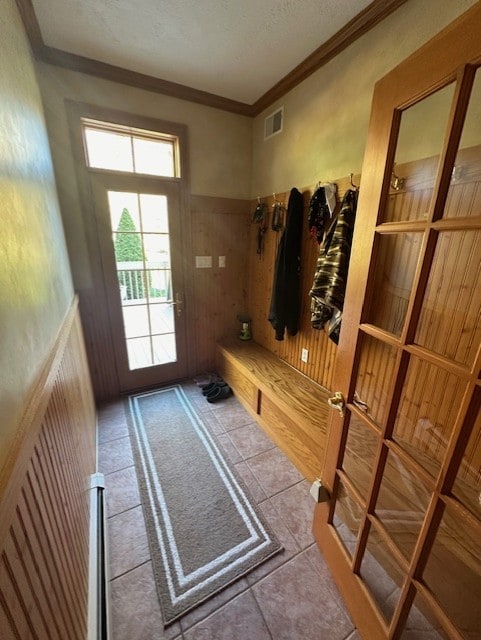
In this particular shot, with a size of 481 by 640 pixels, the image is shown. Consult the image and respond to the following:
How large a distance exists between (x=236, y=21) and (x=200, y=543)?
2930 millimetres

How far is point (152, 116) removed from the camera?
7.11 ft

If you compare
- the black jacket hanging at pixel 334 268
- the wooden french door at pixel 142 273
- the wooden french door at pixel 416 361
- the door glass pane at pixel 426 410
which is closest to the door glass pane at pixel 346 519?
the wooden french door at pixel 416 361

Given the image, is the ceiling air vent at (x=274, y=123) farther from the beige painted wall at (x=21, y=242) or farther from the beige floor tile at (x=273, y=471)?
the beige floor tile at (x=273, y=471)

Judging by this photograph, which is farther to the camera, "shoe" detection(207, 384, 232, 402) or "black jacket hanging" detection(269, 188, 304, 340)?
"shoe" detection(207, 384, 232, 402)

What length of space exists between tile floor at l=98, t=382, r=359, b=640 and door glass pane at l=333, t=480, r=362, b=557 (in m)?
0.21

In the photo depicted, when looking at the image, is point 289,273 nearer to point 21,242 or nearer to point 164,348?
point 164,348

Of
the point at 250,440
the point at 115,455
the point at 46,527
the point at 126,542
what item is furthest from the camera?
the point at 250,440

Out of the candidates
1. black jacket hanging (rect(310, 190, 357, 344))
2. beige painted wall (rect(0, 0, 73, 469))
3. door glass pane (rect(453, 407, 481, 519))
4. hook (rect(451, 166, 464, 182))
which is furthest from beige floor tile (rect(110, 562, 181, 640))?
hook (rect(451, 166, 464, 182))

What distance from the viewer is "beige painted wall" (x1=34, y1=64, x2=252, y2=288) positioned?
1892 millimetres

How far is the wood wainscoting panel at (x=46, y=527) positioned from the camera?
506 mm

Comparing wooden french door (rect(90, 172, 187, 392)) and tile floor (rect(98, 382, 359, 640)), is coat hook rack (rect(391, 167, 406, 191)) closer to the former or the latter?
tile floor (rect(98, 382, 359, 640))

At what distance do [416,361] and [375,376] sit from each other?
6.2 inches

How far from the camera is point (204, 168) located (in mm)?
2479

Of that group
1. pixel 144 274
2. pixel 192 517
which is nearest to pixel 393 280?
pixel 192 517
